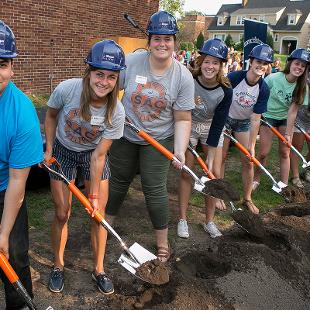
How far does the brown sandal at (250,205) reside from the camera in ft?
16.2

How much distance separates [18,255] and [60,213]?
0.64m

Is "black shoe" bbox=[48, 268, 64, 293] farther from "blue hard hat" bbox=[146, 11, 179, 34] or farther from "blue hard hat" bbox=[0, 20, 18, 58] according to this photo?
"blue hard hat" bbox=[146, 11, 179, 34]

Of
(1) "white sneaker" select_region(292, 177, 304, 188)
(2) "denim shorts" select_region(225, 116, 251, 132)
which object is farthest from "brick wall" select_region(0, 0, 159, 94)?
(1) "white sneaker" select_region(292, 177, 304, 188)

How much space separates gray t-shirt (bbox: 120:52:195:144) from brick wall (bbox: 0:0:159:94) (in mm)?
5547

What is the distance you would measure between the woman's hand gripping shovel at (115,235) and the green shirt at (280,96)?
10.7ft

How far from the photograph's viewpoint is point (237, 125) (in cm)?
480

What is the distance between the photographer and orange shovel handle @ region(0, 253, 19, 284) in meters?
2.15

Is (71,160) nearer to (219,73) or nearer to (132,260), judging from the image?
(132,260)

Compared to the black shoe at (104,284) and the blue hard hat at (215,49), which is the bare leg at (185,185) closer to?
the blue hard hat at (215,49)

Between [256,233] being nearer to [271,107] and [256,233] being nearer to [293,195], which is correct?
[293,195]

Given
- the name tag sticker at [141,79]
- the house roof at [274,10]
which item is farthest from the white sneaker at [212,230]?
the house roof at [274,10]

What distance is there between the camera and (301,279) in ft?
11.0

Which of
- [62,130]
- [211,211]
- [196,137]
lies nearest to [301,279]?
[211,211]

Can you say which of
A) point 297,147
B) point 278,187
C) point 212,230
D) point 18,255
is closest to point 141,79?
point 18,255
